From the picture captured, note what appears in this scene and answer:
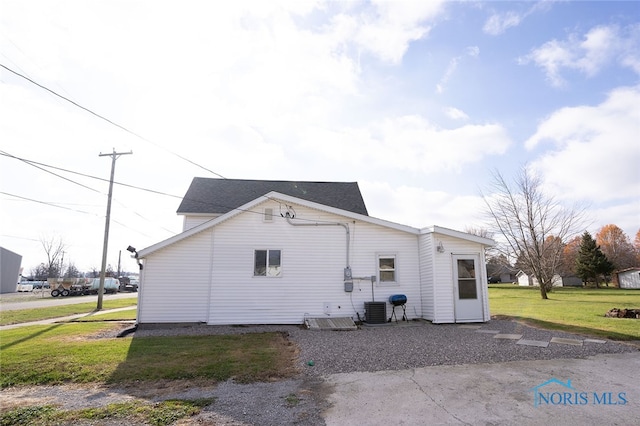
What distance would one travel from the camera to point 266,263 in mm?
12375

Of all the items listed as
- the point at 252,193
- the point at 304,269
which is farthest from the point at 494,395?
the point at 252,193

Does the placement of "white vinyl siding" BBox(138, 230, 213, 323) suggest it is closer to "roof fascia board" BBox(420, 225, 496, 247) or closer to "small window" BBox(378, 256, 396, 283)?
"small window" BBox(378, 256, 396, 283)

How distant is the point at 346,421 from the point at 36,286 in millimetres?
73699

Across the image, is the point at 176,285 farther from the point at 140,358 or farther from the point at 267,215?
the point at 140,358

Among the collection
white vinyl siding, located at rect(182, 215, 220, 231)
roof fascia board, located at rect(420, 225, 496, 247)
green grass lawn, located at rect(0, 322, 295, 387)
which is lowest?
green grass lawn, located at rect(0, 322, 295, 387)

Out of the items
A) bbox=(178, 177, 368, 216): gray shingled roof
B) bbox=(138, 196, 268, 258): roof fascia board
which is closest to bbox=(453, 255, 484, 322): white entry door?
bbox=(178, 177, 368, 216): gray shingled roof

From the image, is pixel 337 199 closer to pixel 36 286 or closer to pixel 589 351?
pixel 589 351

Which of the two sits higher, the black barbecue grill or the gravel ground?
the black barbecue grill

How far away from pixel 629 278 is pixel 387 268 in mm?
55486

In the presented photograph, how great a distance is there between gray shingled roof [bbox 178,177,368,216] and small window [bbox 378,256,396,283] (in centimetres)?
526

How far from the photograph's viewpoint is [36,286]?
58719mm

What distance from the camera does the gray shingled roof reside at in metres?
16.6

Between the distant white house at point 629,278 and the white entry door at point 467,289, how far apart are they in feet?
168

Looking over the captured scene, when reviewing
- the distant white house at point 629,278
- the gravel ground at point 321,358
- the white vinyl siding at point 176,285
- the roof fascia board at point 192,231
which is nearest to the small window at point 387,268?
the gravel ground at point 321,358
